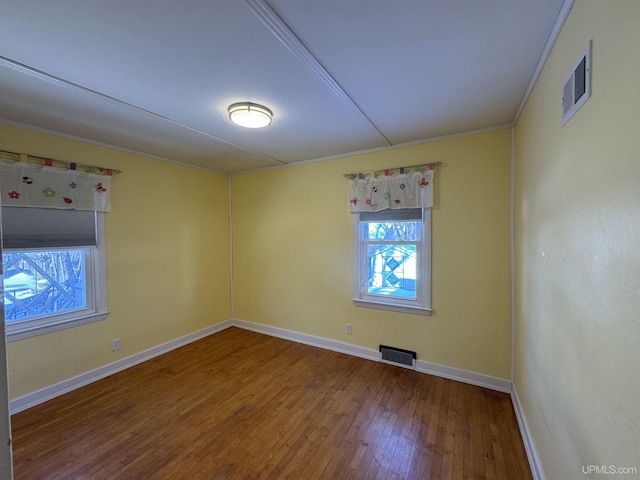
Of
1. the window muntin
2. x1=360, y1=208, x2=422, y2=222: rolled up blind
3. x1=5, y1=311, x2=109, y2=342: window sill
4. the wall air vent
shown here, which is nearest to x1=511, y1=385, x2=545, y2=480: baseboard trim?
x1=360, y1=208, x2=422, y2=222: rolled up blind

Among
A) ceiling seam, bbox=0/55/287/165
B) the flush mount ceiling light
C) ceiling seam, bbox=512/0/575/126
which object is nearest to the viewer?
ceiling seam, bbox=512/0/575/126

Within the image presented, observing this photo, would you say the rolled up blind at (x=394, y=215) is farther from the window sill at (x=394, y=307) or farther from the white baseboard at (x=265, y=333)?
the white baseboard at (x=265, y=333)

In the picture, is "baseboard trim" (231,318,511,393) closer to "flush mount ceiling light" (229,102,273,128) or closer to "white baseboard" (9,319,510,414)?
"white baseboard" (9,319,510,414)

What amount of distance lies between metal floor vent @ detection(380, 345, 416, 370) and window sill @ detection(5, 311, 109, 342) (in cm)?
310

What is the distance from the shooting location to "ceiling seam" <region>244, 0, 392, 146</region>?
3.82ft

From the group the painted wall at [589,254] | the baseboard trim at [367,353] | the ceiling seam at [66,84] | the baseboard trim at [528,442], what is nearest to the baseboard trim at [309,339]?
the baseboard trim at [367,353]

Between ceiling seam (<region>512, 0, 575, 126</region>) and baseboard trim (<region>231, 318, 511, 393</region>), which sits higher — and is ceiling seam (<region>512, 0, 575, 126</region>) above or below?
above

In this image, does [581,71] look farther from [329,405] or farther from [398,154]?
[329,405]

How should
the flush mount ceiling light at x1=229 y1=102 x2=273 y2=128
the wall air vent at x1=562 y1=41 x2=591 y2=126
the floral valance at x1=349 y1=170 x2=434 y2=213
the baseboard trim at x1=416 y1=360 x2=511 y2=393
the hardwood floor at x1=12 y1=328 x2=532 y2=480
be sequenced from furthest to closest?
the floral valance at x1=349 y1=170 x2=434 y2=213, the baseboard trim at x1=416 y1=360 x2=511 y2=393, the flush mount ceiling light at x1=229 y1=102 x2=273 y2=128, the hardwood floor at x1=12 y1=328 x2=532 y2=480, the wall air vent at x1=562 y1=41 x2=591 y2=126

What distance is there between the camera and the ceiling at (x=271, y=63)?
1.19 meters

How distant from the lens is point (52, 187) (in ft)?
7.91

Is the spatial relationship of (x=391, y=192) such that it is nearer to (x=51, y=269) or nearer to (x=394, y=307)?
(x=394, y=307)

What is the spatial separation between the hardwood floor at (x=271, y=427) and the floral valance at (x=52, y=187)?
1813mm

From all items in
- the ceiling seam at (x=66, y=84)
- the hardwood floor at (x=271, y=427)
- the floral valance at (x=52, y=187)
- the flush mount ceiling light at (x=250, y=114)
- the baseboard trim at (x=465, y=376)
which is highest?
the ceiling seam at (x=66, y=84)
